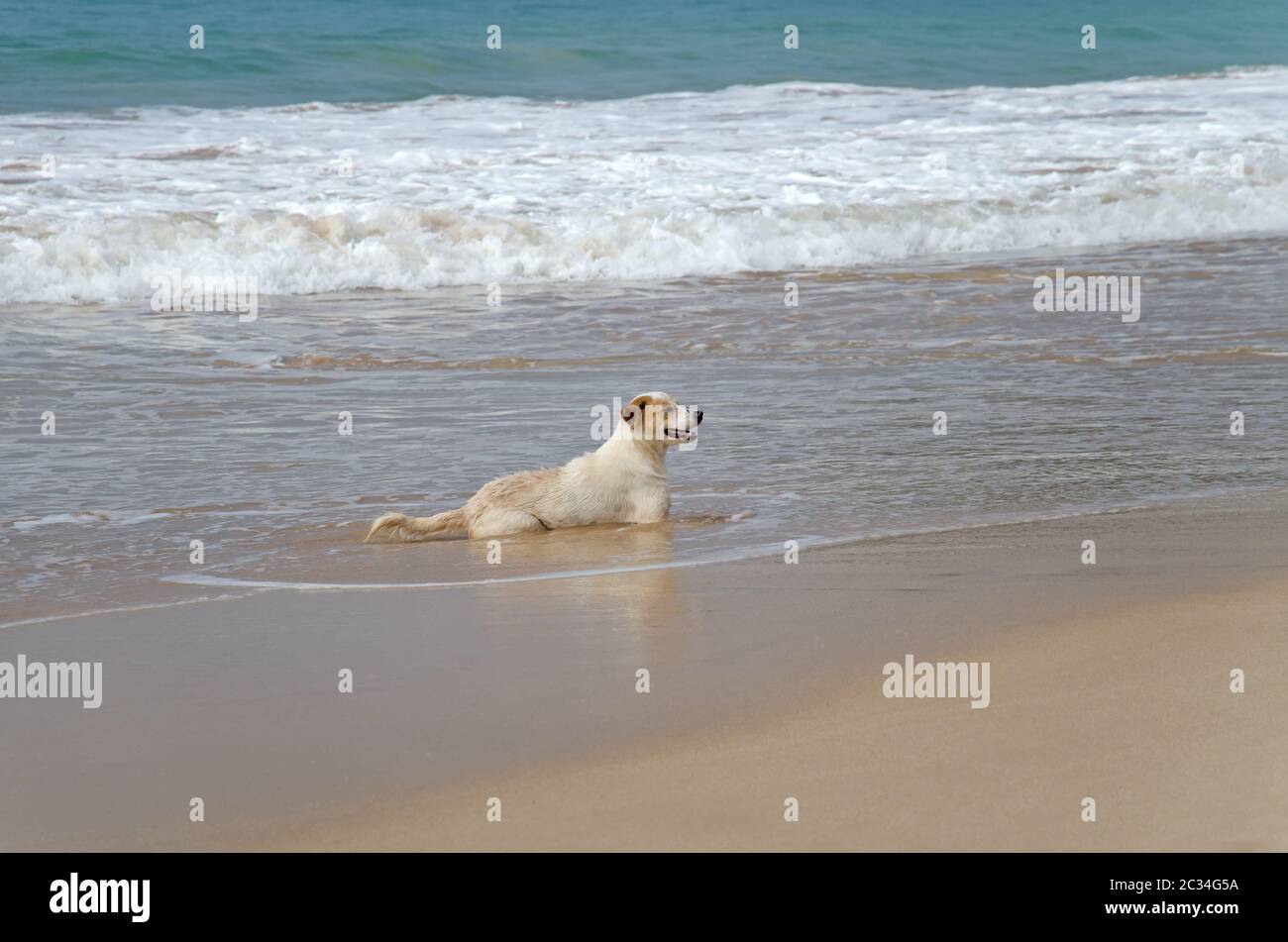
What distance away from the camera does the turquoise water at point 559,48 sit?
27.2 m

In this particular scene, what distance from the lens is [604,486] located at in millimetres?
7531

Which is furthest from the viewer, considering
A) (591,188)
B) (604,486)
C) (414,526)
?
(591,188)

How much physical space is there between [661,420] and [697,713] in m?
3.07

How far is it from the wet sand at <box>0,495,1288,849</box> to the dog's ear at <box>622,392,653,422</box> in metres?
1.39

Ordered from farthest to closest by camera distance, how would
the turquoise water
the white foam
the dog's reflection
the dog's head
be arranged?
the turquoise water → the white foam → the dog's head → the dog's reflection

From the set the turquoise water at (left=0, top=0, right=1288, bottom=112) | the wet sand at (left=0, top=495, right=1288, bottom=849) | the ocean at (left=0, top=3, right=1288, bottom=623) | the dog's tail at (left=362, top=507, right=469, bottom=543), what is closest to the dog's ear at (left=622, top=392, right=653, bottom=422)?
the ocean at (left=0, top=3, right=1288, bottom=623)

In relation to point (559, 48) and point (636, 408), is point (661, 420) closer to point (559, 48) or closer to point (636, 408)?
point (636, 408)

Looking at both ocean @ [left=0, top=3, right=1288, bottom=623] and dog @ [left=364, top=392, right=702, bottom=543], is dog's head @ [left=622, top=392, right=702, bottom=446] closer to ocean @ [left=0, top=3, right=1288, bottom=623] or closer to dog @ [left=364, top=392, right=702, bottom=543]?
dog @ [left=364, top=392, right=702, bottom=543]

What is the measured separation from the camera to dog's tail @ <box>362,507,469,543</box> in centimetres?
691

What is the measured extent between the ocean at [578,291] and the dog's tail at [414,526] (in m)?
0.17

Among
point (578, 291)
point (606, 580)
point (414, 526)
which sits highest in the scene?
point (578, 291)

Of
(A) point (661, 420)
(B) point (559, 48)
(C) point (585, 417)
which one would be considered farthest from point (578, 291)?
(B) point (559, 48)

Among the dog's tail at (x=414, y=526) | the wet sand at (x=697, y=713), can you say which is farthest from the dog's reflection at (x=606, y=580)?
the dog's tail at (x=414, y=526)
